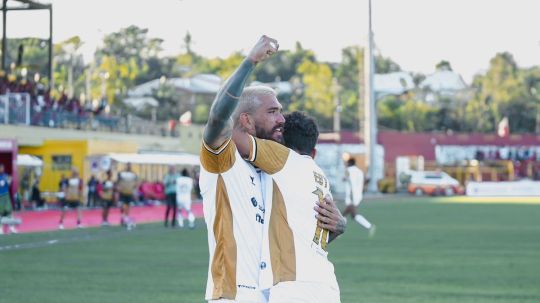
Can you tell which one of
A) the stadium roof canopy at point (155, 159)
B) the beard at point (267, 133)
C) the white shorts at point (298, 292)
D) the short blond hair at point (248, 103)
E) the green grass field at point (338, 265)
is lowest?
the green grass field at point (338, 265)

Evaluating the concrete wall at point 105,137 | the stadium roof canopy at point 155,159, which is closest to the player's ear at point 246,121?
the concrete wall at point 105,137

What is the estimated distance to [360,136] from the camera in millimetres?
91750

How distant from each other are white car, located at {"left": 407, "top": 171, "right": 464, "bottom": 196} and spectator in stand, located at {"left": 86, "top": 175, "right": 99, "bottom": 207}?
33143 millimetres

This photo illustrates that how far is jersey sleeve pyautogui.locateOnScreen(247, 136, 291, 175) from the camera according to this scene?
6094 mm

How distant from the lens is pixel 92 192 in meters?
49.1

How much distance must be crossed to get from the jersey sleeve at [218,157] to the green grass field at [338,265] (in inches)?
327

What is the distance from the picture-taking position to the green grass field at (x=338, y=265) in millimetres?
15016

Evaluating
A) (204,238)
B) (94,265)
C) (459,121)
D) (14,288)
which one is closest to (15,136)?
(204,238)

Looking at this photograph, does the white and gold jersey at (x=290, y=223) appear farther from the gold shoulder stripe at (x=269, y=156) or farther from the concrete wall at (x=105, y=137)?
the concrete wall at (x=105, y=137)

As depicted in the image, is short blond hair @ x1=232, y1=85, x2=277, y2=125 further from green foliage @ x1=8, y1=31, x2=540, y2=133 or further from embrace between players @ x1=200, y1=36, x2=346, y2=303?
green foliage @ x1=8, y1=31, x2=540, y2=133

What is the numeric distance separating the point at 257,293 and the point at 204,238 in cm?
2191

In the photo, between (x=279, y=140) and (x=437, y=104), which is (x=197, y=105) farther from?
(x=279, y=140)

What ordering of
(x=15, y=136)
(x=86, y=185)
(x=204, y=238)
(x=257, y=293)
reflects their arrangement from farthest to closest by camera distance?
(x=86, y=185)
(x=15, y=136)
(x=204, y=238)
(x=257, y=293)

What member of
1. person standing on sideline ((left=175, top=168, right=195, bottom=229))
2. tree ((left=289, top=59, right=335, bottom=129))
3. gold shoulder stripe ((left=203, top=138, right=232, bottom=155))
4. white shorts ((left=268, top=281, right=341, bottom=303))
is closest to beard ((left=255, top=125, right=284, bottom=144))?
gold shoulder stripe ((left=203, top=138, right=232, bottom=155))
